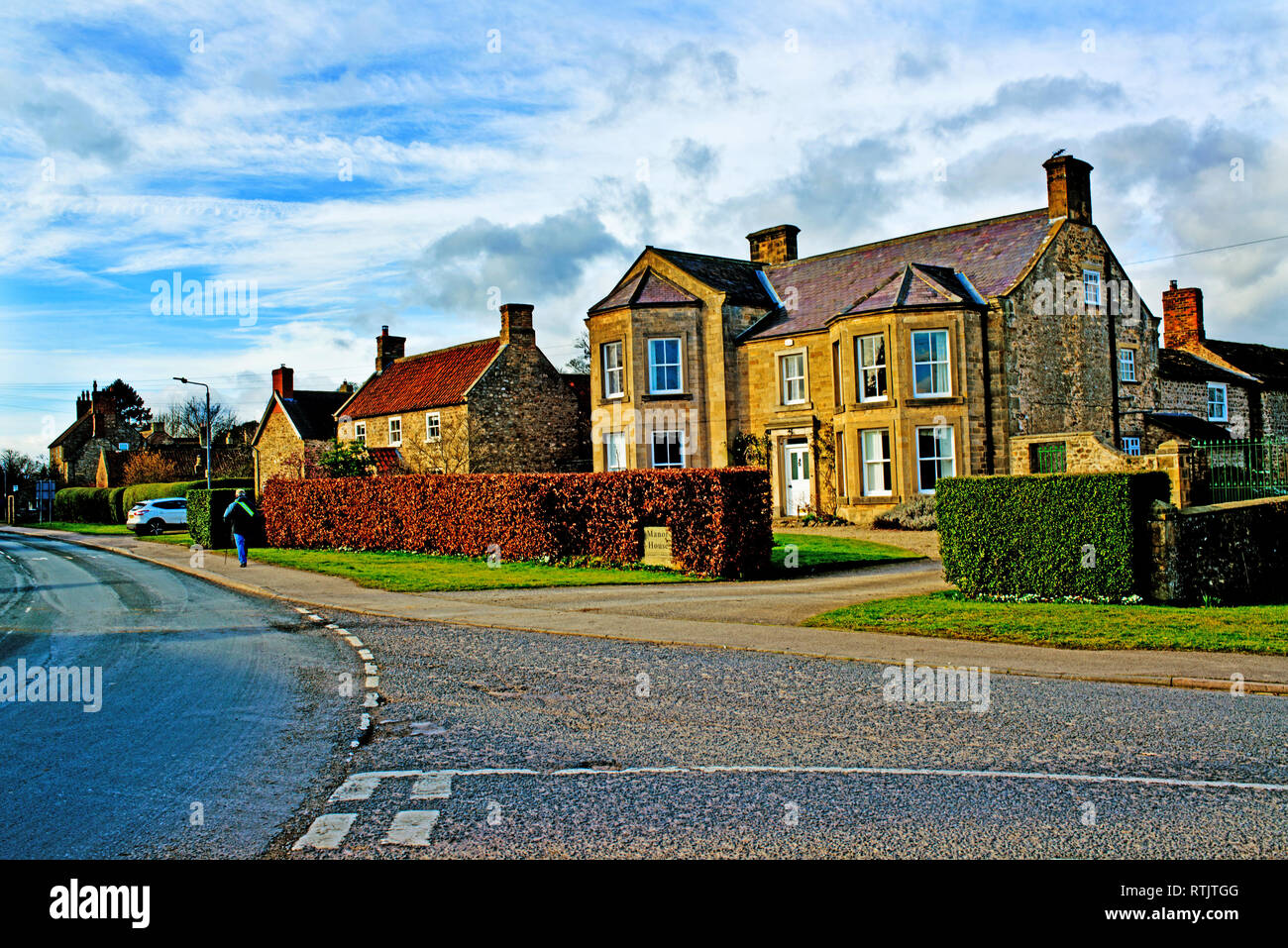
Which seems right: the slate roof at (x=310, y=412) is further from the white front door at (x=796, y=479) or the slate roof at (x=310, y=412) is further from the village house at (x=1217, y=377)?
the village house at (x=1217, y=377)

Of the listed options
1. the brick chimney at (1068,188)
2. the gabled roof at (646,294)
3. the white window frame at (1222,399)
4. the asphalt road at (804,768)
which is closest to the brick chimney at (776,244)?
the gabled roof at (646,294)

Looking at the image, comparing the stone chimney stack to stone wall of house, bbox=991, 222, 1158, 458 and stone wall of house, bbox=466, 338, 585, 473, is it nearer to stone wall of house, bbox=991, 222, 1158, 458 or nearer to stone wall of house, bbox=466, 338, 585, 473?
stone wall of house, bbox=466, 338, 585, 473

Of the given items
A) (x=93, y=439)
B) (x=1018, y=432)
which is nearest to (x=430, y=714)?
(x=1018, y=432)

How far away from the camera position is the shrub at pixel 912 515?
29219mm

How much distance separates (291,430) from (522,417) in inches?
661

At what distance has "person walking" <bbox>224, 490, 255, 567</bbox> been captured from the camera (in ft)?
87.6

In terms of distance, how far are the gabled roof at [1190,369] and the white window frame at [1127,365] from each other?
5193 mm

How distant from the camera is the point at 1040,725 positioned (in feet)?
27.1

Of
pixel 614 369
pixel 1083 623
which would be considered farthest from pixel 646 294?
pixel 1083 623

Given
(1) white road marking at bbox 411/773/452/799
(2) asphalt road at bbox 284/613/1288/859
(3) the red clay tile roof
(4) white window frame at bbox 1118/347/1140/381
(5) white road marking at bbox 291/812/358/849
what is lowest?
(2) asphalt road at bbox 284/613/1288/859

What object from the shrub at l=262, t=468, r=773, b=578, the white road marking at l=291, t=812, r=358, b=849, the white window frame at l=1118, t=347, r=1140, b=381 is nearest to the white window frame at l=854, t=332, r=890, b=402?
the white window frame at l=1118, t=347, r=1140, b=381

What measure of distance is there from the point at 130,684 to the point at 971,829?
8603 mm
